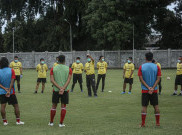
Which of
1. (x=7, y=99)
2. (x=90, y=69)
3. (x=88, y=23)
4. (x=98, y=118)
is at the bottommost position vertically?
(x=98, y=118)

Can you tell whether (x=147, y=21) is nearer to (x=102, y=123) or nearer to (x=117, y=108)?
(x=117, y=108)

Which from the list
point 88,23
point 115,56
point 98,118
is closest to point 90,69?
point 98,118

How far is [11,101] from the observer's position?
31.9 feet

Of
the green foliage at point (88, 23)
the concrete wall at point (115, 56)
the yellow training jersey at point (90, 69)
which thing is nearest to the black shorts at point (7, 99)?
the yellow training jersey at point (90, 69)

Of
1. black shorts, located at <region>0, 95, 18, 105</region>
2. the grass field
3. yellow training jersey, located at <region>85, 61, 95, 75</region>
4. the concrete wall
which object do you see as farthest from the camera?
the concrete wall

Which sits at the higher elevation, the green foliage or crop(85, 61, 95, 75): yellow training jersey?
the green foliage

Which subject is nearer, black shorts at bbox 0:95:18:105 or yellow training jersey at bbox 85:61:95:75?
black shorts at bbox 0:95:18:105

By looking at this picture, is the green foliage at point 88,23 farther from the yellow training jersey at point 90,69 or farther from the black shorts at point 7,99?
the black shorts at point 7,99

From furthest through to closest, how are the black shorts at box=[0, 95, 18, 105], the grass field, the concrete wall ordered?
the concrete wall → the black shorts at box=[0, 95, 18, 105] → the grass field

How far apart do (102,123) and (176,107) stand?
4344 mm

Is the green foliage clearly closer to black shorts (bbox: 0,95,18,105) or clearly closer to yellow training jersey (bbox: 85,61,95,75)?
yellow training jersey (bbox: 85,61,95,75)

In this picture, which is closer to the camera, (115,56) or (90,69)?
(90,69)

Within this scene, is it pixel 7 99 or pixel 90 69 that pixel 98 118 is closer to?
pixel 7 99

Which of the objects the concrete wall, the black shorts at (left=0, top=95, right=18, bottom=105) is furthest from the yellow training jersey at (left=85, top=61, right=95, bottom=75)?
the concrete wall
